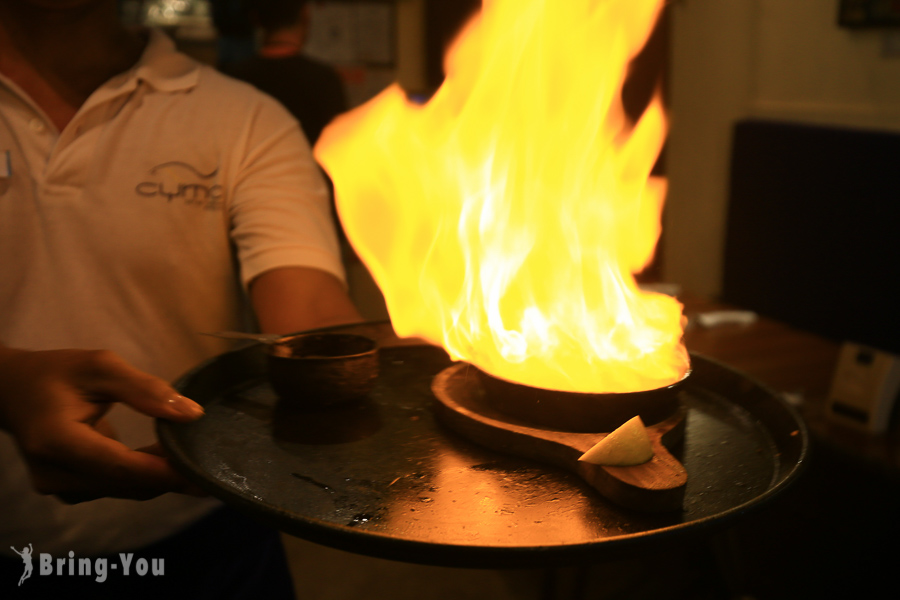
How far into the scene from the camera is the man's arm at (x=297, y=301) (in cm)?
129

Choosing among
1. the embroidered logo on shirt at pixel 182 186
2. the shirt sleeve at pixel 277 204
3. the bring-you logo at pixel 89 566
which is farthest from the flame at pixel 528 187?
the bring-you logo at pixel 89 566

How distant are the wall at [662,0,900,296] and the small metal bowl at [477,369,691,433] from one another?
3442mm

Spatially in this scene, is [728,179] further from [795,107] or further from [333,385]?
[333,385]

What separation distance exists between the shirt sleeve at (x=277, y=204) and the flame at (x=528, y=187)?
0.09 m

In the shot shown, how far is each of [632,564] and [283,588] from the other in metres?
1.90

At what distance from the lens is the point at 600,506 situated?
0.77 m

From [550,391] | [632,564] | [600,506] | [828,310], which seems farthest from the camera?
[828,310]

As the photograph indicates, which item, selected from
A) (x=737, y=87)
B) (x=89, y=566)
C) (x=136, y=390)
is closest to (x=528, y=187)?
(x=136, y=390)

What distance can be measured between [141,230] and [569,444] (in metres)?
0.88

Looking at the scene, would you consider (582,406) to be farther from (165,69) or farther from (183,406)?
(165,69)

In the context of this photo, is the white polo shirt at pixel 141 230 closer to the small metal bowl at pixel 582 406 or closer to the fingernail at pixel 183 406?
the fingernail at pixel 183 406

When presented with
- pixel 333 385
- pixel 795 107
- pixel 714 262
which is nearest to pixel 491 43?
pixel 333 385

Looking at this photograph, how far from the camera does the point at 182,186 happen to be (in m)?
1.34

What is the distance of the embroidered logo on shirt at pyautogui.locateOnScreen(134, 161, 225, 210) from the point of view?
1.32 metres
